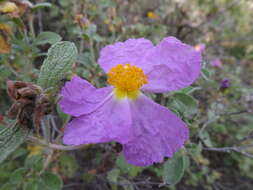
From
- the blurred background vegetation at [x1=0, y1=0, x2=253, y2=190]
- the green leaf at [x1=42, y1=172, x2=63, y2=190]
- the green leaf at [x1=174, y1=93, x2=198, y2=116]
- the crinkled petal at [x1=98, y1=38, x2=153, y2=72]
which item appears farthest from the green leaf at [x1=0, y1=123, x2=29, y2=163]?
the green leaf at [x1=174, y1=93, x2=198, y2=116]

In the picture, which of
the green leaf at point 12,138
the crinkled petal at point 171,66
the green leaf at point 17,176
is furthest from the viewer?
the green leaf at point 17,176

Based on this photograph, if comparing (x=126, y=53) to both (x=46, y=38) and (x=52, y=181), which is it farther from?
(x=52, y=181)

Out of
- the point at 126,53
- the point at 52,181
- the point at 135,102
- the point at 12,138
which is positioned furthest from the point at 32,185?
the point at 126,53

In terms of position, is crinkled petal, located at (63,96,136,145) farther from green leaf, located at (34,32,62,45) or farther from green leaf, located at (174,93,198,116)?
green leaf, located at (34,32,62,45)

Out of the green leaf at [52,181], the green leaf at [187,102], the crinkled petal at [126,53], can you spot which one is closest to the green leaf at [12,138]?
Result: the crinkled petal at [126,53]

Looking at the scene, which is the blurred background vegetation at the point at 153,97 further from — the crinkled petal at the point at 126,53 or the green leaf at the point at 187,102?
the crinkled petal at the point at 126,53

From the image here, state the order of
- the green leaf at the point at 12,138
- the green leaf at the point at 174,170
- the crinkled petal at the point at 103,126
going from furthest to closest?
the green leaf at the point at 174,170 < the crinkled petal at the point at 103,126 < the green leaf at the point at 12,138

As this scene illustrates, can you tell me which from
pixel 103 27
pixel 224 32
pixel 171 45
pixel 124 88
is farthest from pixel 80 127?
pixel 224 32
